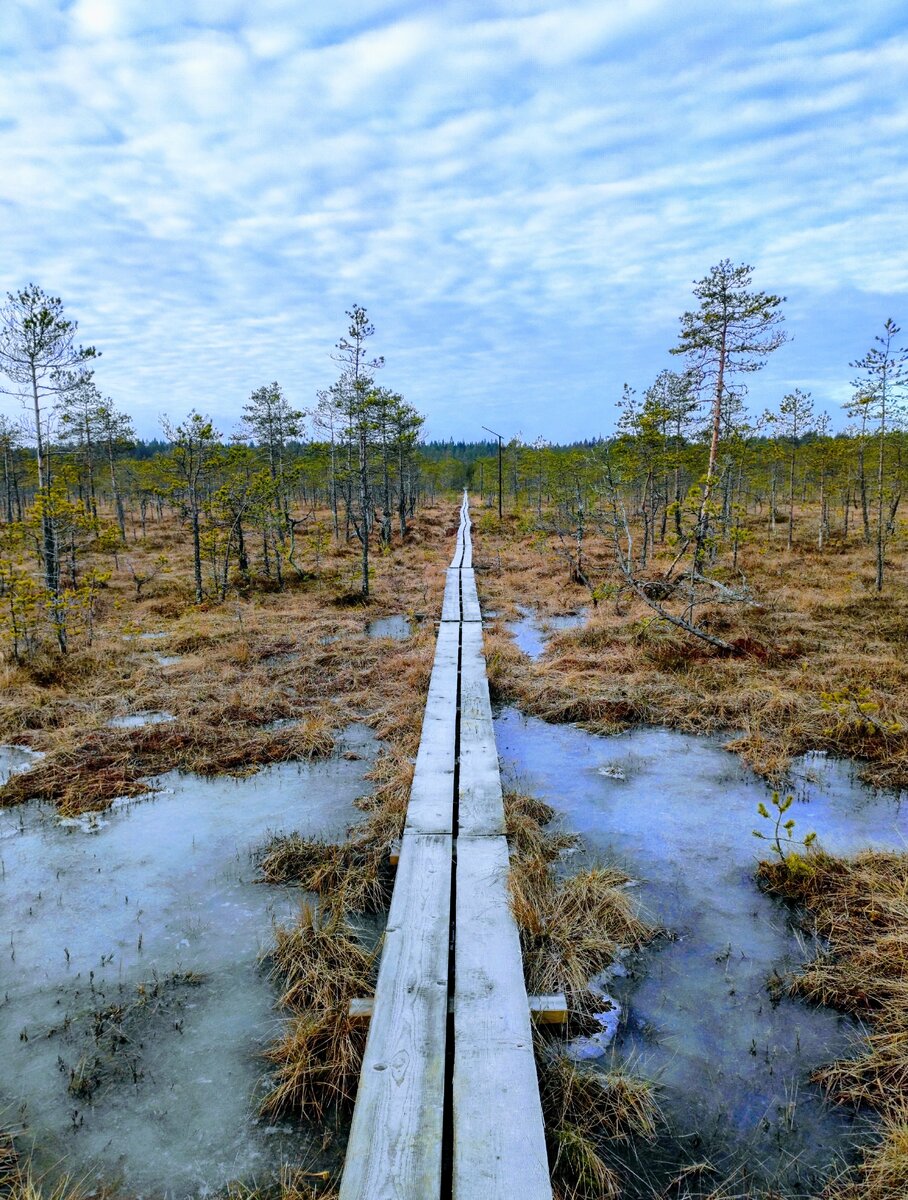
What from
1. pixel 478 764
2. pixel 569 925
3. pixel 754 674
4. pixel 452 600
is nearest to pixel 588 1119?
pixel 569 925

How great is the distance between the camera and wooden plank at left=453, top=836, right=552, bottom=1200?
7.66 feet

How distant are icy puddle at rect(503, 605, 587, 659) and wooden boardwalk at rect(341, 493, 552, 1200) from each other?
7.13 meters

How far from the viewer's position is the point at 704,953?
4.10 m

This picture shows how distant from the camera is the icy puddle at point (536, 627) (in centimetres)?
1230

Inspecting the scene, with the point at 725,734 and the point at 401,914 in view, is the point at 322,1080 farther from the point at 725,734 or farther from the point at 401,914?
the point at 725,734

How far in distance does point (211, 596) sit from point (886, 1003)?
56.6 feet

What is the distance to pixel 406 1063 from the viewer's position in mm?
2816

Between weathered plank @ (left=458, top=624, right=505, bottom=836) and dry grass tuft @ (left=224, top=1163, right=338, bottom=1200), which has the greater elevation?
weathered plank @ (left=458, top=624, right=505, bottom=836)

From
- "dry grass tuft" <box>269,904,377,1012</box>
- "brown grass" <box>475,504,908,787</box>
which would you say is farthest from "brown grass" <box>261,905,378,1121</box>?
"brown grass" <box>475,504,908,787</box>

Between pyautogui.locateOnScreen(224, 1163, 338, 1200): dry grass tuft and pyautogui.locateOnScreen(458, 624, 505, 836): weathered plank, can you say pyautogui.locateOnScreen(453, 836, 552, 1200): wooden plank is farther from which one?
pyautogui.locateOnScreen(458, 624, 505, 836): weathered plank

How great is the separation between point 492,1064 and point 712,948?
2056 mm

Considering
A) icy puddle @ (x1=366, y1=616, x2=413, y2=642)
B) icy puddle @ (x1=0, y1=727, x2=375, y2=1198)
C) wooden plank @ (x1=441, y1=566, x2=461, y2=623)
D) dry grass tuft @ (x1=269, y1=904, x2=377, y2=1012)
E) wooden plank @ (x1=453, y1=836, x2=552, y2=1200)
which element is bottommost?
icy puddle @ (x1=0, y1=727, x2=375, y2=1198)

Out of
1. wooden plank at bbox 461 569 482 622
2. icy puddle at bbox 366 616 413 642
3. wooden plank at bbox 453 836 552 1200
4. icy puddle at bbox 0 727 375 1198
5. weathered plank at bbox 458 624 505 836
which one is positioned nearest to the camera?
wooden plank at bbox 453 836 552 1200

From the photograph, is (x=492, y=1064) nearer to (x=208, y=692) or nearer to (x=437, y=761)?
(x=437, y=761)
